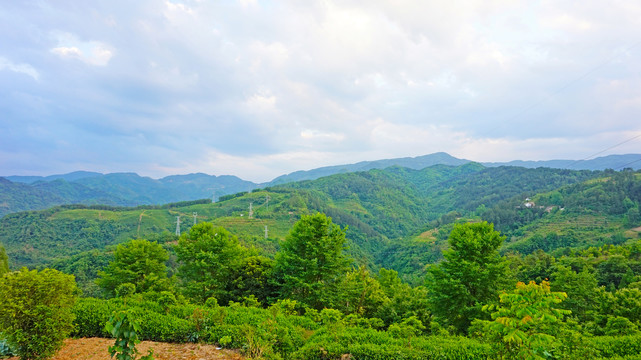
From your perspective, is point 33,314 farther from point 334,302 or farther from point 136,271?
point 136,271

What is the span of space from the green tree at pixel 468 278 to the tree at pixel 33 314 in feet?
55.1

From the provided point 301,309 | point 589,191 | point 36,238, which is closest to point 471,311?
point 301,309

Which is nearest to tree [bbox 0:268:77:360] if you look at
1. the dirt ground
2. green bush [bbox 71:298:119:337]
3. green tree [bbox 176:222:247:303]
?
the dirt ground

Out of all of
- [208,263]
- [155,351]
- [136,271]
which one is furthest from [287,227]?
[155,351]

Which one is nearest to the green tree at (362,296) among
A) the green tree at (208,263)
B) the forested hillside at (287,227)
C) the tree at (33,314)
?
the green tree at (208,263)

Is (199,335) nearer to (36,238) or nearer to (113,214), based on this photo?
(36,238)

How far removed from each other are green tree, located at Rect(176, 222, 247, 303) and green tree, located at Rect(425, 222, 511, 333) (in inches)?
520

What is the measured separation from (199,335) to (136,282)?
17099 millimetres

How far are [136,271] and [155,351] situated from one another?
17363 millimetres

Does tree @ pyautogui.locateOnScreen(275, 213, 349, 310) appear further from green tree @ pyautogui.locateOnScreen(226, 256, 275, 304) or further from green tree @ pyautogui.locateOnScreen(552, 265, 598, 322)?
green tree @ pyautogui.locateOnScreen(552, 265, 598, 322)

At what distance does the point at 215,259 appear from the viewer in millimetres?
18172

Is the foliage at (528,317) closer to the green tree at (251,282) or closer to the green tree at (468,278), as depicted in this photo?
the green tree at (468,278)

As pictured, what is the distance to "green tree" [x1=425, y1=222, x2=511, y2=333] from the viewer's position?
1578cm

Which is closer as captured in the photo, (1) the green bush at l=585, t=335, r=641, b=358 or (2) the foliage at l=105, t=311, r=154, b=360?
(2) the foliage at l=105, t=311, r=154, b=360
